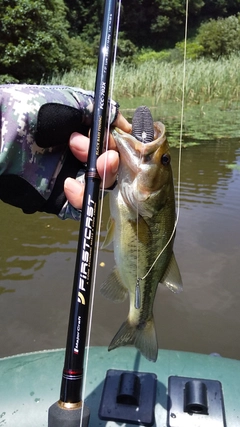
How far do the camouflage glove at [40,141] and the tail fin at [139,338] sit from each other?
54 centimetres

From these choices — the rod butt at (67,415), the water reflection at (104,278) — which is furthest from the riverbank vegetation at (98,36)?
the rod butt at (67,415)

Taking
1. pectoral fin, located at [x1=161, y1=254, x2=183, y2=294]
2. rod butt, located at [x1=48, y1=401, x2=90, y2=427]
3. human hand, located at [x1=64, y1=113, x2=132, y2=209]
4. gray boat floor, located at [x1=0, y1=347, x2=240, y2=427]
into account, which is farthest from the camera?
pectoral fin, located at [x1=161, y1=254, x2=183, y2=294]

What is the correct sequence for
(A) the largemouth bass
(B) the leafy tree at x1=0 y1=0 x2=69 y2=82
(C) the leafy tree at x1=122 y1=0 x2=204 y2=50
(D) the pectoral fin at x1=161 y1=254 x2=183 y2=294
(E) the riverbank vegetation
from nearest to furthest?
(A) the largemouth bass
(D) the pectoral fin at x1=161 y1=254 x2=183 y2=294
(B) the leafy tree at x1=0 y1=0 x2=69 y2=82
(E) the riverbank vegetation
(C) the leafy tree at x1=122 y1=0 x2=204 y2=50

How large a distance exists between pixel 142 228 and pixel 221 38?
3336 centimetres

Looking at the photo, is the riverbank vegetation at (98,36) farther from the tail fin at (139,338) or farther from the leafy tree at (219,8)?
the tail fin at (139,338)

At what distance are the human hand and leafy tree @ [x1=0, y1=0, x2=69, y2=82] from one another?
17.6 metres

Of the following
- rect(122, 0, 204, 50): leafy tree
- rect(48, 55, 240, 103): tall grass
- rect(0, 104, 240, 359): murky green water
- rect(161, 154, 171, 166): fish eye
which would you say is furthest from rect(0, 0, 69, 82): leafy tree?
rect(122, 0, 204, 50): leafy tree

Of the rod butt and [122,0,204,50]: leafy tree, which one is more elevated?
[122,0,204,50]: leafy tree

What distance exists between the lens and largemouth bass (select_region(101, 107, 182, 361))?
1611 mm

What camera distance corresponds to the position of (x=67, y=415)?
131 centimetres

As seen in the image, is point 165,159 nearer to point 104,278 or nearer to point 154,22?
point 104,278

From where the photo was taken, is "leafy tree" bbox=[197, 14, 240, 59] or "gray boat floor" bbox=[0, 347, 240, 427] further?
"leafy tree" bbox=[197, 14, 240, 59]

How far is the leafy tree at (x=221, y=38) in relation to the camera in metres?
31.1

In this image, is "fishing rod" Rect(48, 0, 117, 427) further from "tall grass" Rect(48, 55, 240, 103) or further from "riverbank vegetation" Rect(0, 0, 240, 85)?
"riverbank vegetation" Rect(0, 0, 240, 85)
